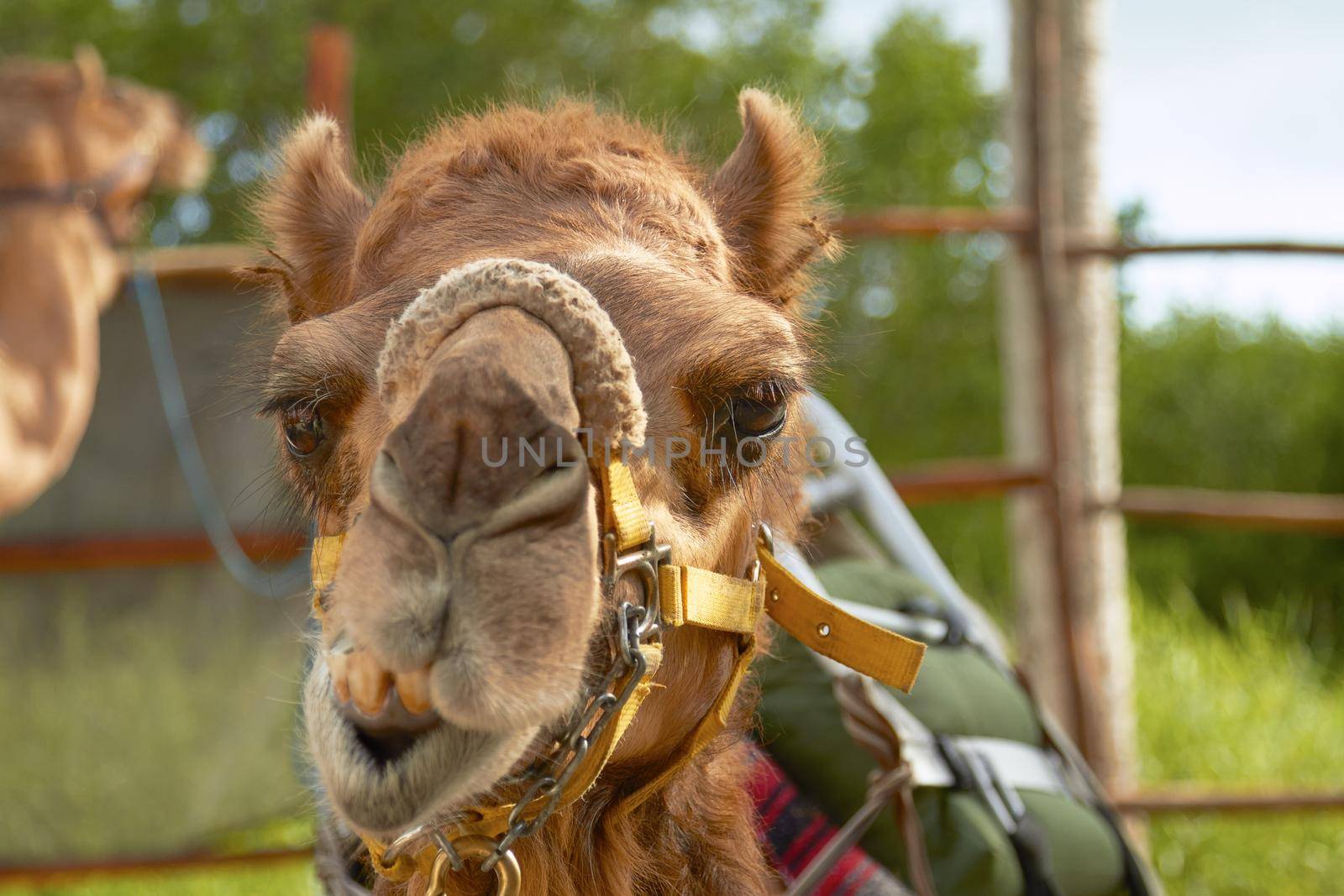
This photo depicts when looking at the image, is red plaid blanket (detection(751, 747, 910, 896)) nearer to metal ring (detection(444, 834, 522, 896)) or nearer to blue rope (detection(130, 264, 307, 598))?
metal ring (detection(444, 834, 522, 896))

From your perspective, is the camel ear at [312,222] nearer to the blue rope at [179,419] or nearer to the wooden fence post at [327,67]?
the wooden fence post at [327,67]

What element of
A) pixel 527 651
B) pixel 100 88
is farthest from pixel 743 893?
pixel 100 88

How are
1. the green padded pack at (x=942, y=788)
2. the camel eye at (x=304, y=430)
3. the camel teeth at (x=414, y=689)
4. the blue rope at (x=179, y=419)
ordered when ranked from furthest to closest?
1. the blue rope at (x=179, y=419)
2. the green padded pack at (x=942, y=788)
3. the camel eye at (x=304, y=430)
4. the camel teeth at (x=414, y=689)

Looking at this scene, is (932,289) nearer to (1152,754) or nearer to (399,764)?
(1152,754)

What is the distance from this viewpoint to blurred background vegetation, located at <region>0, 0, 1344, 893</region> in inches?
271

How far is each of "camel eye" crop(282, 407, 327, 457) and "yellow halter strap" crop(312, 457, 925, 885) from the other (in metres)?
0.14

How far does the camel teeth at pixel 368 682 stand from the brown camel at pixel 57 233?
370 centimetres

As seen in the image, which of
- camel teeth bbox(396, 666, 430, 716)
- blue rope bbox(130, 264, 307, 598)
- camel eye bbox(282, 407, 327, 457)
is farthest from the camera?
blue rope bbox(130, 264, 307, 598)

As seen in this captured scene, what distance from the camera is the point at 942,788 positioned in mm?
2088

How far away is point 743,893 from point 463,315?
3.19ft

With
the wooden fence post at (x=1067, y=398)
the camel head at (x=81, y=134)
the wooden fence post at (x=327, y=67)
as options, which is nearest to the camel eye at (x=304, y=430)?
the wooden fence post at (x=1067, y=398)

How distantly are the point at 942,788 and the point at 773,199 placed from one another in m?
1.11

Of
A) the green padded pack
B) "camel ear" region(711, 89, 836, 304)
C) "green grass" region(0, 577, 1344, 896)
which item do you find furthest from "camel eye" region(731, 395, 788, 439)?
"green grass" region(0, 577, 1344, 896)

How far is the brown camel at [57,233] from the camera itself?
4.53 metres
